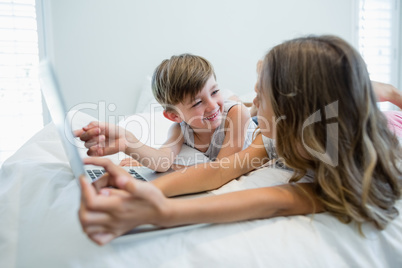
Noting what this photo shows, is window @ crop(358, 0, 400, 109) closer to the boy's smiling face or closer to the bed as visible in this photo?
the boy's smiling face

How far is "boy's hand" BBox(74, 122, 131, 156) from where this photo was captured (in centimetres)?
81

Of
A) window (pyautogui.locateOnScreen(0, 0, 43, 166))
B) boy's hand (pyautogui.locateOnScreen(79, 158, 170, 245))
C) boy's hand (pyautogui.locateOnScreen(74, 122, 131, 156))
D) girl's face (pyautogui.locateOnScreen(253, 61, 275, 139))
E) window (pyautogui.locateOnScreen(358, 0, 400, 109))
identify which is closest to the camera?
boy's hand (pyautogui.locateOnScreen(79, 158, 170, 245))

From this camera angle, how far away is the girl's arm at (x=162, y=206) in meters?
0.42

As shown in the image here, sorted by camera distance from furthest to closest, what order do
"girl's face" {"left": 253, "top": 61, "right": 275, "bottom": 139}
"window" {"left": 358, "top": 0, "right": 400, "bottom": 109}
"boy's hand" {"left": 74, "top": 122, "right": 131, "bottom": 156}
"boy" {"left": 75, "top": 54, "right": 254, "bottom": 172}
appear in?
"window" {"left": 358, "top": 0, "right": 400, "bottom": 109} < "boy" {"left": 75, "top": 54, "right": 254, "bottom": 172} < "boy's hand" {"left": 74, "top": 122, "right": 131, "bottom": 156} < "girl's face" {"left": 253, "top": 61, "right": 275, "bottom": 139}

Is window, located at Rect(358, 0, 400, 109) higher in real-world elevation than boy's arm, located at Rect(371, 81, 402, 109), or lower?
higher

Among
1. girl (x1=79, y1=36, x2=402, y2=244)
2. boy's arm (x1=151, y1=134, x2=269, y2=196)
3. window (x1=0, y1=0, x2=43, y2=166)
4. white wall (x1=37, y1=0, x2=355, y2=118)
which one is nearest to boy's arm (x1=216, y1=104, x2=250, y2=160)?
boy's arm (x1=151, y1=134, x2=269, y2=196)

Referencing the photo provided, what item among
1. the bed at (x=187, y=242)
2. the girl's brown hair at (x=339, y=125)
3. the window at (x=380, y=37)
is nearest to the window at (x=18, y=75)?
the bed at (x=187, y=242)

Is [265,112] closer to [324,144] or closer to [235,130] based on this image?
[324,144]

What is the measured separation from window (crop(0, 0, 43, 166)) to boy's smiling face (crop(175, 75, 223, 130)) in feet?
5.67

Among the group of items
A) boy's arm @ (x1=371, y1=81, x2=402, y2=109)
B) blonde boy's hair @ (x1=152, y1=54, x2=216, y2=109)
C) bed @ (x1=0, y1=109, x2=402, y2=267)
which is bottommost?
bed @ (x1=0, y1=109, x2=402, y2=267)

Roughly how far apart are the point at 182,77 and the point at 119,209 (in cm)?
74

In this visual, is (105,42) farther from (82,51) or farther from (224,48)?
(224,48)

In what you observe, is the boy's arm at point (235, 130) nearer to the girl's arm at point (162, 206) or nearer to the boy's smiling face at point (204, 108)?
the boy's smiling face at point (204, 108)

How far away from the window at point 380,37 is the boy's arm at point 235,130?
228cm
